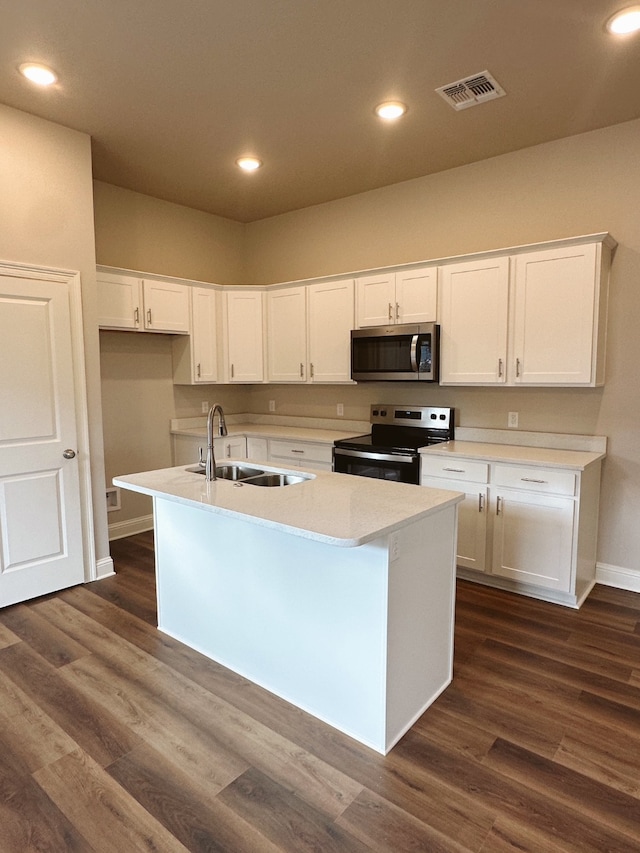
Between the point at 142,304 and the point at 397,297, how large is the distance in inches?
81.5

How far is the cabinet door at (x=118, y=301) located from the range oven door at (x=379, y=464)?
1962 millimetres

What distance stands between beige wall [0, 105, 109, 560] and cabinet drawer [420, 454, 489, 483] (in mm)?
2286

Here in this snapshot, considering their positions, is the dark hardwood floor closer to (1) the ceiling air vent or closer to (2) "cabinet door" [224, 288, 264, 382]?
(2) "cabinet door" [224, 288, 264, 382]

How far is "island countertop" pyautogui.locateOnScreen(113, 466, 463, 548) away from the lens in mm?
1772

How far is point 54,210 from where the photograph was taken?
3223 mm

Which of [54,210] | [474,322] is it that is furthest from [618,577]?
[54,210]

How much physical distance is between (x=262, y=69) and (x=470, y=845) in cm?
340

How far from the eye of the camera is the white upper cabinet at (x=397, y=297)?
3766mm

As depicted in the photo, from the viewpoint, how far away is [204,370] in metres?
4.71

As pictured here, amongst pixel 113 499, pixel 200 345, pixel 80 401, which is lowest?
pixel 113 499

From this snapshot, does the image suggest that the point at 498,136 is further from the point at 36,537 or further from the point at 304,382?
the point at 36,537

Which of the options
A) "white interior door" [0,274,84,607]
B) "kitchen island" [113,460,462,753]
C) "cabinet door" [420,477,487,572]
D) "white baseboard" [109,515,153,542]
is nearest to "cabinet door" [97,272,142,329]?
"white interior door" [0,274,84,607]

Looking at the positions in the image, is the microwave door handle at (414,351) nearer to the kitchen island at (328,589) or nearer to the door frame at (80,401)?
the kitchen island at (328,589)

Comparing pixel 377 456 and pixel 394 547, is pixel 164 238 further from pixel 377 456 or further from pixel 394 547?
pixel 394 547
